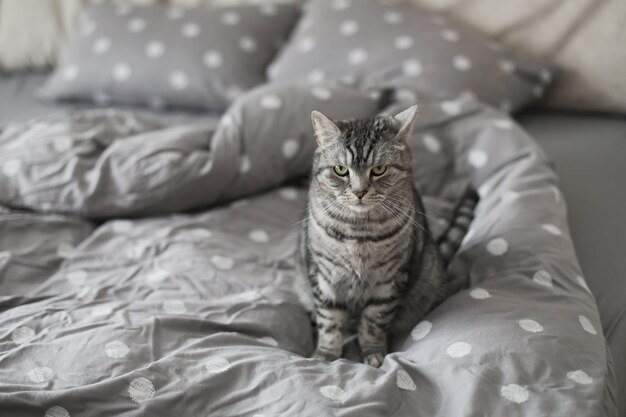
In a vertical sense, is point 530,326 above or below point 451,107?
below

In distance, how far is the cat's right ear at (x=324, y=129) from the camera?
1.11 meters

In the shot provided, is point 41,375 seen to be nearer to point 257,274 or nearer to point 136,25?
point 257,274

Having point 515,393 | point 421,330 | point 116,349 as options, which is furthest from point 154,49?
point 515,393

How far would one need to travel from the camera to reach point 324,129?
1135 millimetres

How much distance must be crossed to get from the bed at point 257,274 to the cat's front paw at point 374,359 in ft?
0.16

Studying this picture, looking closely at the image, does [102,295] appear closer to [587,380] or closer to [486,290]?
[486,290]

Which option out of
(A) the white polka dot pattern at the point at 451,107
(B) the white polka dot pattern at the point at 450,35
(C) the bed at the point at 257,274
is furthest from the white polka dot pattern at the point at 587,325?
(B) the white polka dot pattern at the point at 450,35

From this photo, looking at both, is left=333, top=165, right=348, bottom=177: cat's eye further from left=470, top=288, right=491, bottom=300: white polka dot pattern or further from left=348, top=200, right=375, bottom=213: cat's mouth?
left=470, top=288, right=491, bottom=300: white polka dot pattern

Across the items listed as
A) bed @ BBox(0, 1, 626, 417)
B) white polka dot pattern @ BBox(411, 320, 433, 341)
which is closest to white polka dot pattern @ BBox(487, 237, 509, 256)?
bed @ BBox(0, 1, 626, 417)

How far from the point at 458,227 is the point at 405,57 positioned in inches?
26.6

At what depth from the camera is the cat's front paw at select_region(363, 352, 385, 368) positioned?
3.67ft

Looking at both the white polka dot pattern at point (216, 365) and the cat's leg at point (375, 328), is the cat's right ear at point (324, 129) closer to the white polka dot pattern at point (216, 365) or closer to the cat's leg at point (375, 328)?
the cat's leg at point (375, 328)

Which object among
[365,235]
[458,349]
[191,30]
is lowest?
[458,349]

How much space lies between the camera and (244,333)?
1143 mm
